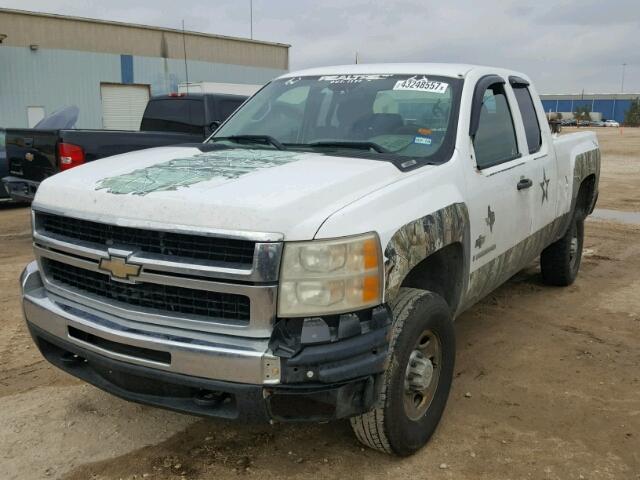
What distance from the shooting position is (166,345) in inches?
98.6

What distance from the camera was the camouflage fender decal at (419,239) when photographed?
2.61m

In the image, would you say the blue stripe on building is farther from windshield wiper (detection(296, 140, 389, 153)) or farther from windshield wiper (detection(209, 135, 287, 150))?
windshield wiper (detection(296, 140, 389, 153))

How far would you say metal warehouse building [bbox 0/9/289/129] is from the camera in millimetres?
22531

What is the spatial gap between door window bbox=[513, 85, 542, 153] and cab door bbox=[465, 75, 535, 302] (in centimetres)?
20

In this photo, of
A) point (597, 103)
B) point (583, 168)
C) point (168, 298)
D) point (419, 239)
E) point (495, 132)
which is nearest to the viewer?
point (168, 298)

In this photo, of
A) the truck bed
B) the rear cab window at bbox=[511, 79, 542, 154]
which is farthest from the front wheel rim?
the truck bed

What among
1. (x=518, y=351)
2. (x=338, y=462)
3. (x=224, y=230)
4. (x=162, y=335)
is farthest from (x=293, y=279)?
(x=518, y=351)

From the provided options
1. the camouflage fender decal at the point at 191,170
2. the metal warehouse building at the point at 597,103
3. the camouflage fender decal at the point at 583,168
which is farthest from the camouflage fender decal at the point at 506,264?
the metal warehouse building at the point at 597,103

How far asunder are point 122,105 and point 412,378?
996 inches

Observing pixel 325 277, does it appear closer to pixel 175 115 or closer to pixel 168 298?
pixel 168 298

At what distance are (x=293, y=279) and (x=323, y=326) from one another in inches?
9.0

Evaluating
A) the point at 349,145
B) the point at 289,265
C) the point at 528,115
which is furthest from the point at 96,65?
the point at 289,265

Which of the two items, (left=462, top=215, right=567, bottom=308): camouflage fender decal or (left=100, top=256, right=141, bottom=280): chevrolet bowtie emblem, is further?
(left=462, top=215, right=567, bottom=308): camouflage fender decal

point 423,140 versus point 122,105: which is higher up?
point 122,105
